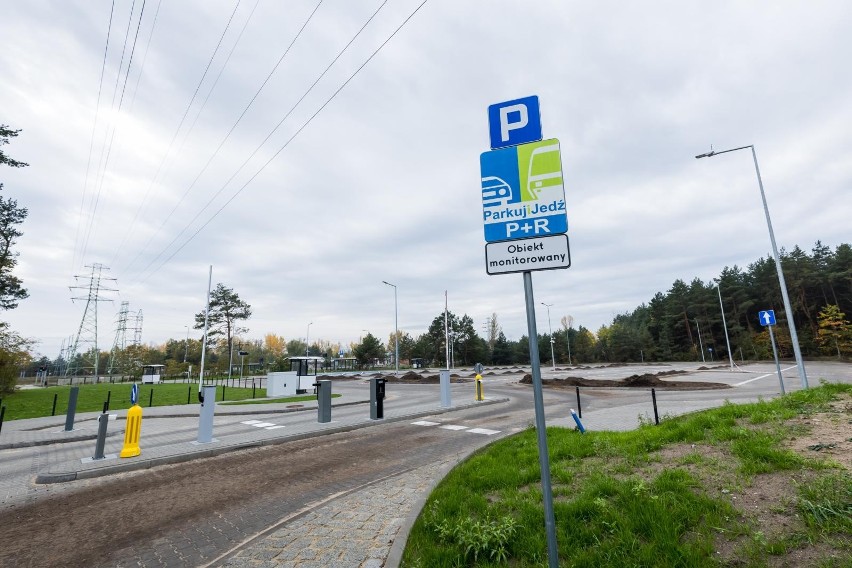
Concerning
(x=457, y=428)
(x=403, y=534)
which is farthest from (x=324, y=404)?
(x=403, y=534)

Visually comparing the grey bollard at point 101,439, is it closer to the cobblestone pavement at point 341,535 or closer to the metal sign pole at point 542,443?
the cobblestone pavement at point 341,535

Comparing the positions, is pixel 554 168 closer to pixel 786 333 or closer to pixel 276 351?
pixel 786 333

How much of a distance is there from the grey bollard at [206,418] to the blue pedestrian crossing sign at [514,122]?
9982mm

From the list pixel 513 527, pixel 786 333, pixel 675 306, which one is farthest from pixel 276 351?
pixel 513 527

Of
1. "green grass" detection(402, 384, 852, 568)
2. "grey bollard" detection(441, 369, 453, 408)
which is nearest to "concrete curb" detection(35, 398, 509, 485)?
"grey bollard" detection(441, 369, 453, 408)

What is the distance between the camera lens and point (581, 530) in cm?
368

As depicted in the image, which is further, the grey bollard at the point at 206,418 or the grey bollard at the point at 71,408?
the grey bollard at the point at 71,408

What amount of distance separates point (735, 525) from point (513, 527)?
6.28 feet

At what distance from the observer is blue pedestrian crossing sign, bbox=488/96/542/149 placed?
3.29 m

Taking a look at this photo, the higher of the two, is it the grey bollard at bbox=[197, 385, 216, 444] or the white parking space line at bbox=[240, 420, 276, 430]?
the grey bollard at bbox=[197, 385, 216, 444]

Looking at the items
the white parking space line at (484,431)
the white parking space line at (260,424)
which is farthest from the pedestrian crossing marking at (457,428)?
the white parking space line at (260,424)

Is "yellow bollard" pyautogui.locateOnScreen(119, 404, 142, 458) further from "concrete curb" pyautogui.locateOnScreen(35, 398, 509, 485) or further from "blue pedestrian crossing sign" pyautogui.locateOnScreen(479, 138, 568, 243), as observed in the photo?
"blue pedestrian crossing sign" pyautogui.locateOnScreen(479, 138, 568, 243)

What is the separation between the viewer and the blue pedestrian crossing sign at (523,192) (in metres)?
2.96

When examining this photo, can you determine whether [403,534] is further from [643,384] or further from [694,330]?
[694,330]
